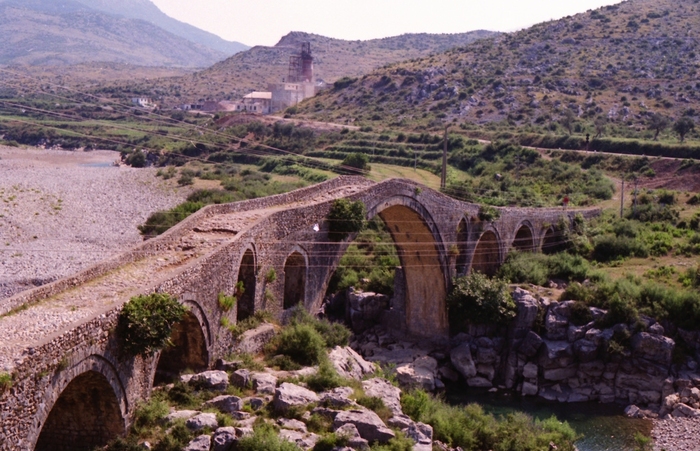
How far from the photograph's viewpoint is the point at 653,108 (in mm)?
64438

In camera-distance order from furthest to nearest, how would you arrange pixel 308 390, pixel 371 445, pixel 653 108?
1. pixel 653 108
2. pixel 308 390
3. pixel 371 445

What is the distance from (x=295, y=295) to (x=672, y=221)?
26981 mm

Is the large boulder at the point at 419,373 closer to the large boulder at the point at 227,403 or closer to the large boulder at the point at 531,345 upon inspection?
the large boulder at the point at 531,345

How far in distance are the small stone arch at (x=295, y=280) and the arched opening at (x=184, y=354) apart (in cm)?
607

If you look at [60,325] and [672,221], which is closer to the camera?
[60,325]

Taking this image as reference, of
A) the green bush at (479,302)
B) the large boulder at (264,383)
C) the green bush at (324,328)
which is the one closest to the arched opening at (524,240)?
the green bush at (479,302)

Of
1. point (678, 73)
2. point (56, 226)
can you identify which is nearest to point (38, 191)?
point (56, 226)

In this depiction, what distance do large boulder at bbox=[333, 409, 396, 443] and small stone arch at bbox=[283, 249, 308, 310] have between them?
7.49 m

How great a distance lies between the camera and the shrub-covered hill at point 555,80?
65812 mm

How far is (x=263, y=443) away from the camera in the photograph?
12.7 metres

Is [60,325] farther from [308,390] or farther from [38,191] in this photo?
[38,191]

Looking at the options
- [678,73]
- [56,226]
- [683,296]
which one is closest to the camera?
[683,296]

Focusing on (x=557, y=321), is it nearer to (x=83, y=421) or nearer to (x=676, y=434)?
(x=676, y=434)

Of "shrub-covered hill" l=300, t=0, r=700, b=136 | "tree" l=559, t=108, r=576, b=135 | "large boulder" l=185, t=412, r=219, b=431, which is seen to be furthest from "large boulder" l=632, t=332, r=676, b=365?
"shrub-covered hill" l=300, t=0, r=700, b=136
